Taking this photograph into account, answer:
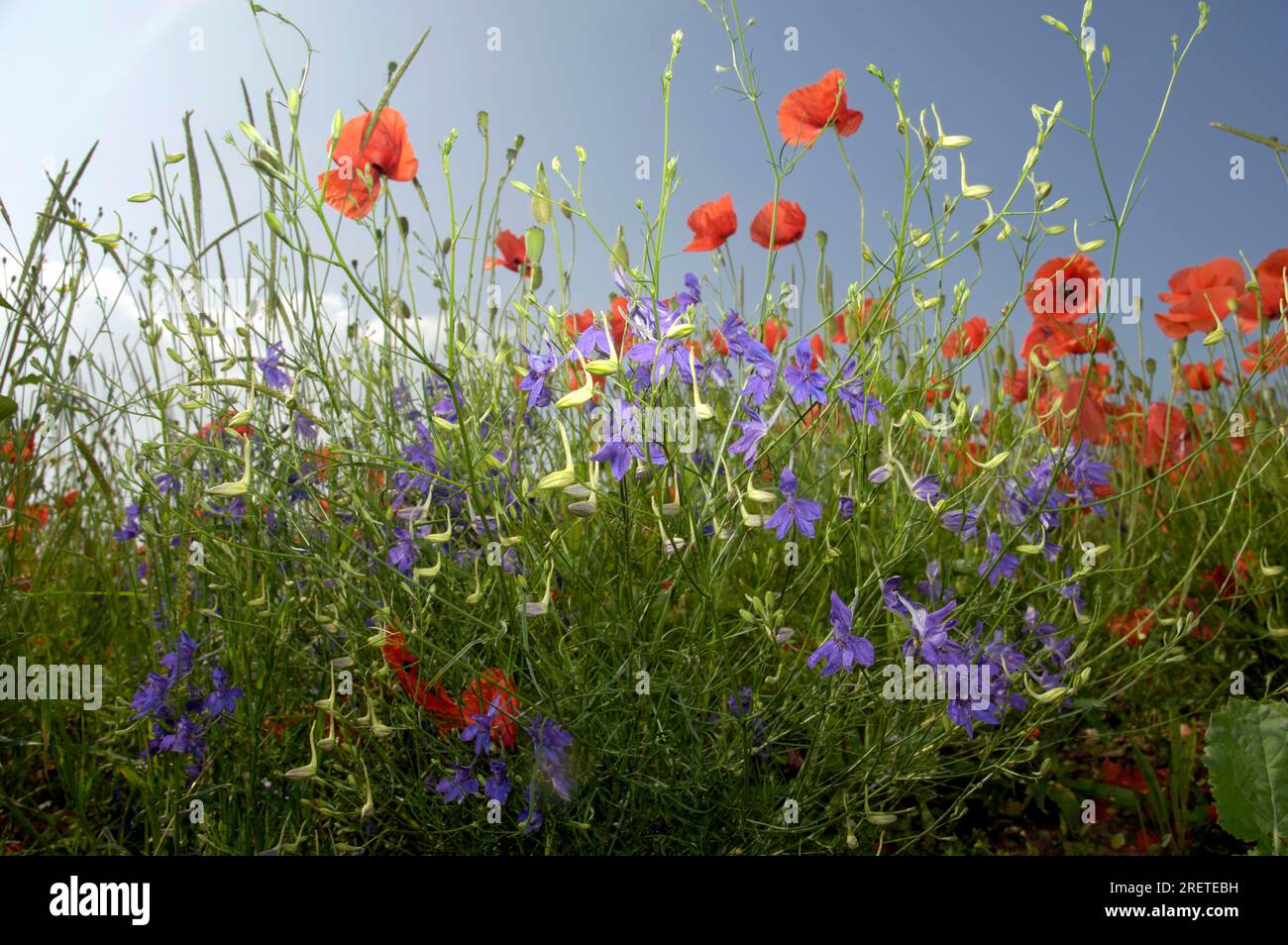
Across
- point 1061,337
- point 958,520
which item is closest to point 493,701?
point 958,520

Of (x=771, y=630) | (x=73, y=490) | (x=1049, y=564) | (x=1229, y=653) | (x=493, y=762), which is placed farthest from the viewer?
(x=73, y=490)

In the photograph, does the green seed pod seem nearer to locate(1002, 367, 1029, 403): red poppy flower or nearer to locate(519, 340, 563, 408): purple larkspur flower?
locate(519, 340, 563, 408): purple larkspur flower

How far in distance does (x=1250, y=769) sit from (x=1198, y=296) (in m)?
1.23

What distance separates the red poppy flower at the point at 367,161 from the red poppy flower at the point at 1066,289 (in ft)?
3.79

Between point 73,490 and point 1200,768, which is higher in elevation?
point 73,490

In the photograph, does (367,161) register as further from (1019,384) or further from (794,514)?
(1019,384)

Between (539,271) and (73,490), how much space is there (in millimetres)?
2137

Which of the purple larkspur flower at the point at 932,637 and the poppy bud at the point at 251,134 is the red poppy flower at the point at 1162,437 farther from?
the poppy bud at the point at 251,134

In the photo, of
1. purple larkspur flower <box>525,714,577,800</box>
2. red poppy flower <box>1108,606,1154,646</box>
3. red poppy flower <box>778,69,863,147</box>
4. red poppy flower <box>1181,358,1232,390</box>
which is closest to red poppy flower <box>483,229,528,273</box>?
red poppy flower <box>778,69,863,147</box>

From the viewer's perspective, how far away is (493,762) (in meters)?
1.38

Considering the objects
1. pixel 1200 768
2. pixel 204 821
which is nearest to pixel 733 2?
pixel 204 821
